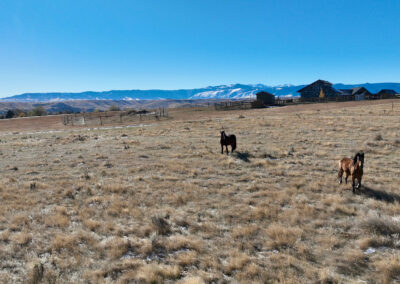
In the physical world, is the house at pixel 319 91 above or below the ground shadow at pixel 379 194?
above

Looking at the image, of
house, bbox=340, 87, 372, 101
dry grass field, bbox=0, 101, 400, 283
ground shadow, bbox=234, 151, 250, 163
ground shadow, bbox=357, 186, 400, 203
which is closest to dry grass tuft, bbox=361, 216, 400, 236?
dry grass field, bbox=0, 101, 400, 283

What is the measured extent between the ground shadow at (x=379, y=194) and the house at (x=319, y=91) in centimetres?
7171

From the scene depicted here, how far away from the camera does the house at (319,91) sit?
75750 millimetres

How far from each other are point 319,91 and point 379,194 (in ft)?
255

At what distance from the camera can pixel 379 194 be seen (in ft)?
25.7

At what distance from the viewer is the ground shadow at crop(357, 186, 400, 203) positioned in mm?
7449

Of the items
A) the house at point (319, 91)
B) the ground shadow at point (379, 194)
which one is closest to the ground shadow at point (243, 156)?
the ground shadow at point (379, 194)

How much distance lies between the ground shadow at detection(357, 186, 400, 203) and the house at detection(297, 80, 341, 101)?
7171 cm

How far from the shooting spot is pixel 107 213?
7316 mm

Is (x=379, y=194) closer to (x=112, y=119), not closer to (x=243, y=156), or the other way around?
(x=243, y=156)

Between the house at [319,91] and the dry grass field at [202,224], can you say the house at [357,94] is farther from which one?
the dry grass field at [202,224]

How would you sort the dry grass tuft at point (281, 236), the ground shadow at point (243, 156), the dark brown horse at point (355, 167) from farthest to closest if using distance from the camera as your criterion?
the ground shadow at point (243, 156) < the dark brown horse at point (355, 167) < the dry grass tuft at point (281, 236)

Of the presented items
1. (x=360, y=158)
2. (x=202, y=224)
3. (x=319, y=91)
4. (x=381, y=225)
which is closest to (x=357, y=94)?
(x=319, y=91)

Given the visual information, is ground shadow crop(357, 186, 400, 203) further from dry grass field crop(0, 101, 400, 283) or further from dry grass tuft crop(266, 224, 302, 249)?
dry grass tuft crop(266, 224, 302, 249)
